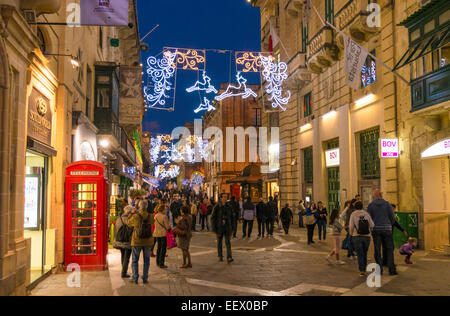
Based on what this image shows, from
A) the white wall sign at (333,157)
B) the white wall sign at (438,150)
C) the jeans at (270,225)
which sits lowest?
the jeans at (270,225)

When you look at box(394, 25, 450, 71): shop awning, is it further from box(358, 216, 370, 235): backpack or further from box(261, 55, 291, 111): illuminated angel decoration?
box(261, 55, 291, 111): illuminated angel decoration

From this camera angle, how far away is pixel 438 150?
13.3 meters

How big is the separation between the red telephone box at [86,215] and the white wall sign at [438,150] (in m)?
10.2

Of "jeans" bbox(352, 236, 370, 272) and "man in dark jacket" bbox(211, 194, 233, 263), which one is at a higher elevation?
"man in dark jacket" bbox(211, 194, 233, 263)

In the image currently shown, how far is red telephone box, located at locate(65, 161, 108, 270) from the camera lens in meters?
11.0

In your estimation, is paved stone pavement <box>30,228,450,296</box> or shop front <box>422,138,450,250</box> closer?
paved stone pavement <box>30,228,450,296</box>

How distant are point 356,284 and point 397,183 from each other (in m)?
7.58

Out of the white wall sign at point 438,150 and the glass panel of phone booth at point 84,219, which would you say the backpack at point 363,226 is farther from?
the glass panel of phone booth at point 84,219

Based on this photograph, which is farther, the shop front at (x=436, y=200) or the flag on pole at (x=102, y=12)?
the shop front at (x=436, y=200)

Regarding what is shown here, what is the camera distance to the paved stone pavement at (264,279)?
847 centimetres

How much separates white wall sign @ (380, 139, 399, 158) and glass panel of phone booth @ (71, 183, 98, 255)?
1016 centimetres

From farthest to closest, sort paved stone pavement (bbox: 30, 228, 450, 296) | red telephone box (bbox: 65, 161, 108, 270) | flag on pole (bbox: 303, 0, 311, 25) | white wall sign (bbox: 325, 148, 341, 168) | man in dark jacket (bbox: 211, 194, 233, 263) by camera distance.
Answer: flag on pole (bbox: 303, 0, 311, 25) → white wall sign (bbox: 325, 148, 341, 168) → man in dark jacket (bbox: 211, 194, 233, 263) → red telephone box (bbox: 65, 161, 108, 270) → paved stone pavement (bbox: 30, 228, 450, 296)

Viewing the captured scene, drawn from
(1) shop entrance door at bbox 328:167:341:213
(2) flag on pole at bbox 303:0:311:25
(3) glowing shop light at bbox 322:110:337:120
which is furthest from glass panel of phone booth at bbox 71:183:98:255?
(2) flag on pole at bbox 303:0:311:25

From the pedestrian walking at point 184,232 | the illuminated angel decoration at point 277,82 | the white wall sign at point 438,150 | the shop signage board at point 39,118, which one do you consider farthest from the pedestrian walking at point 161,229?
the illuminated angel decoration at point 277,82
